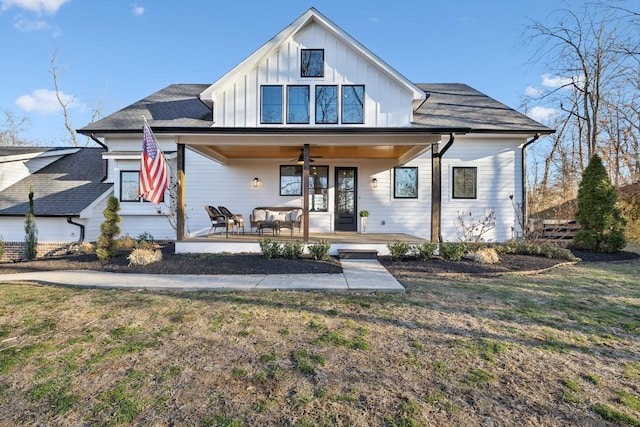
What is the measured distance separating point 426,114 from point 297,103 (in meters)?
4.92

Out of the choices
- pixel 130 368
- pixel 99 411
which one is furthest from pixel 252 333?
pixel 99 411

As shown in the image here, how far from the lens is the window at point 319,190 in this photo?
39.7ft

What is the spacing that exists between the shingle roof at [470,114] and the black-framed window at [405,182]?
1.84 meters

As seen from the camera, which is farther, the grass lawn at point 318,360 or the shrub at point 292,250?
the shrub at point 292,250

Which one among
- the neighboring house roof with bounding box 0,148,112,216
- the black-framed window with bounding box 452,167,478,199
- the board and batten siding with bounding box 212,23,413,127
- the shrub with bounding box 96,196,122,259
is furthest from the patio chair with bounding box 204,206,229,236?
the black-framed window with bounding box 452,167,478,199

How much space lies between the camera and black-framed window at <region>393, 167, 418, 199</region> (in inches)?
475

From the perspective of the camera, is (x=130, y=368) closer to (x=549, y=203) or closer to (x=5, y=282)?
(x=5, y=282)

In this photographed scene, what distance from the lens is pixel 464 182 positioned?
1184 centimetres

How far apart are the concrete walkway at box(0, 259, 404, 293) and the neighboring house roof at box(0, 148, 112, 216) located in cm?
560

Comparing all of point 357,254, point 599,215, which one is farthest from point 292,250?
point 599,215

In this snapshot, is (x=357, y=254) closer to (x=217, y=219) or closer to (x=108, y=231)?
(x=217, y=219)

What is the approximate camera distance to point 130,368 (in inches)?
111

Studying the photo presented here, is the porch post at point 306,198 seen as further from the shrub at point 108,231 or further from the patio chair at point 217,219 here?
the shrub at point 108,231

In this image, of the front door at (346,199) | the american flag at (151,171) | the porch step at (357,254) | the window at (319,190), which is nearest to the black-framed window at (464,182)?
the front door at (346,199)
